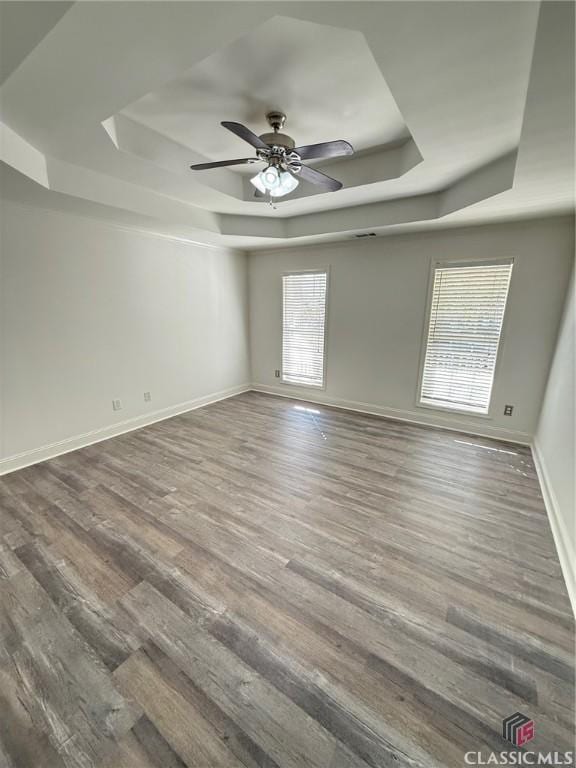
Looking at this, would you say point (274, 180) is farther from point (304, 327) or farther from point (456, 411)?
point (456, 411)

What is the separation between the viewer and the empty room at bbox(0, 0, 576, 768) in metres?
A: 1.16

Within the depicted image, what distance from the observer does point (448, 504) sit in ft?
7.91

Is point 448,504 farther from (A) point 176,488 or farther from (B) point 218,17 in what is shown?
(B) point 218,17

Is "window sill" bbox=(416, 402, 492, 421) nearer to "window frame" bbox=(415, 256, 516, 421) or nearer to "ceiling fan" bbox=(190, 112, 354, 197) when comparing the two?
"window frame" bbox=(415, 256, 516, 421)

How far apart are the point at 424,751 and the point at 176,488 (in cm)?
212

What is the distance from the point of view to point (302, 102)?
2.03 metres

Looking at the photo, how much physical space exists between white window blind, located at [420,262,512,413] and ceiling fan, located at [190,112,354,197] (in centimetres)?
202

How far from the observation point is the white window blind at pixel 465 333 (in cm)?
340

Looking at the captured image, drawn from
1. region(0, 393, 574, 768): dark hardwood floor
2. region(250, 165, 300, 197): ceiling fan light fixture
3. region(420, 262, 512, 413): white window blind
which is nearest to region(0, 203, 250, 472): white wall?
region(0, 393, 574, 768): dark hardwood floor

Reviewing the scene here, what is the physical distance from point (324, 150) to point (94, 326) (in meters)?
2.87

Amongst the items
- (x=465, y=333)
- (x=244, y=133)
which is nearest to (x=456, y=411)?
(x=465, y=333)

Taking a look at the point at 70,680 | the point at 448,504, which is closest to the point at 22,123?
the point at 70,680

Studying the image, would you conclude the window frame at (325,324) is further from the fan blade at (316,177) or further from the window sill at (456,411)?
the fan blade at (316,177)

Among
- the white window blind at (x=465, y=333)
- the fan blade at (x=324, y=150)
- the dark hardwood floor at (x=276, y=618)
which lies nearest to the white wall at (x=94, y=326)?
the dark hardwood floor at (x=276, y=618)
